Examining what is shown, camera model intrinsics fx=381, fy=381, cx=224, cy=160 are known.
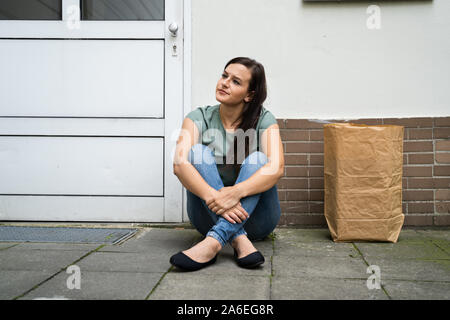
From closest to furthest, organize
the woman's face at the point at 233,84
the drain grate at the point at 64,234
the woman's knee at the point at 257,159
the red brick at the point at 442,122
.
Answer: the woman's knee at the point at 257,159, the woman's face at the point at 233,84, the drain grate at the point at 64,234, the red brick at the point at 442,122

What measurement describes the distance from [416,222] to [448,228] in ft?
0.71

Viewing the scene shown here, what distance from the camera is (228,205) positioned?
70.8 inches

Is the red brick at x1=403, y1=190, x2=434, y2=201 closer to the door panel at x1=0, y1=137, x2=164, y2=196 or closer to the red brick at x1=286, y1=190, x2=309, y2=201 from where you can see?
the red brick at x1=286, y1=190, x2=309, y2=201

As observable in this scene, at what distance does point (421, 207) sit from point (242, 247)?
5.06 feet

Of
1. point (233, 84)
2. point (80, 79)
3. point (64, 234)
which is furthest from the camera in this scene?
point (80, 79)

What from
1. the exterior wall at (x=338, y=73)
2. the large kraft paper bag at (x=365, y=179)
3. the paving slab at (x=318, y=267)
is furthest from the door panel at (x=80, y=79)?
the paving slab at (x=318, y=267)

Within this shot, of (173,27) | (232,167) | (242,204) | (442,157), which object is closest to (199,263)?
(242,204)

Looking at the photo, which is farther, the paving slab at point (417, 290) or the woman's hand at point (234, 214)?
the woman's hand at point (234, 214)

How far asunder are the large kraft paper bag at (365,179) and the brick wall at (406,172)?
0.43 m

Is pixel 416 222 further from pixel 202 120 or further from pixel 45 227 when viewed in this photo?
pixel 45 227

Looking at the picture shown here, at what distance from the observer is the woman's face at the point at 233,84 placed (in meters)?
2.04

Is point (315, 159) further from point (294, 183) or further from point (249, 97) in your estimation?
point (249, 97)

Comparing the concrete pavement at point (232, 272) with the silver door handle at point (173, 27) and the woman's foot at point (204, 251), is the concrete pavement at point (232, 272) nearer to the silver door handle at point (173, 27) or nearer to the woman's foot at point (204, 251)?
the woman's foot at point (204, 251)

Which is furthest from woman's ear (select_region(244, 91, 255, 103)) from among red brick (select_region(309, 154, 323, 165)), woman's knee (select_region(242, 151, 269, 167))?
red brick (select_region(309, 154, 323, 165))
